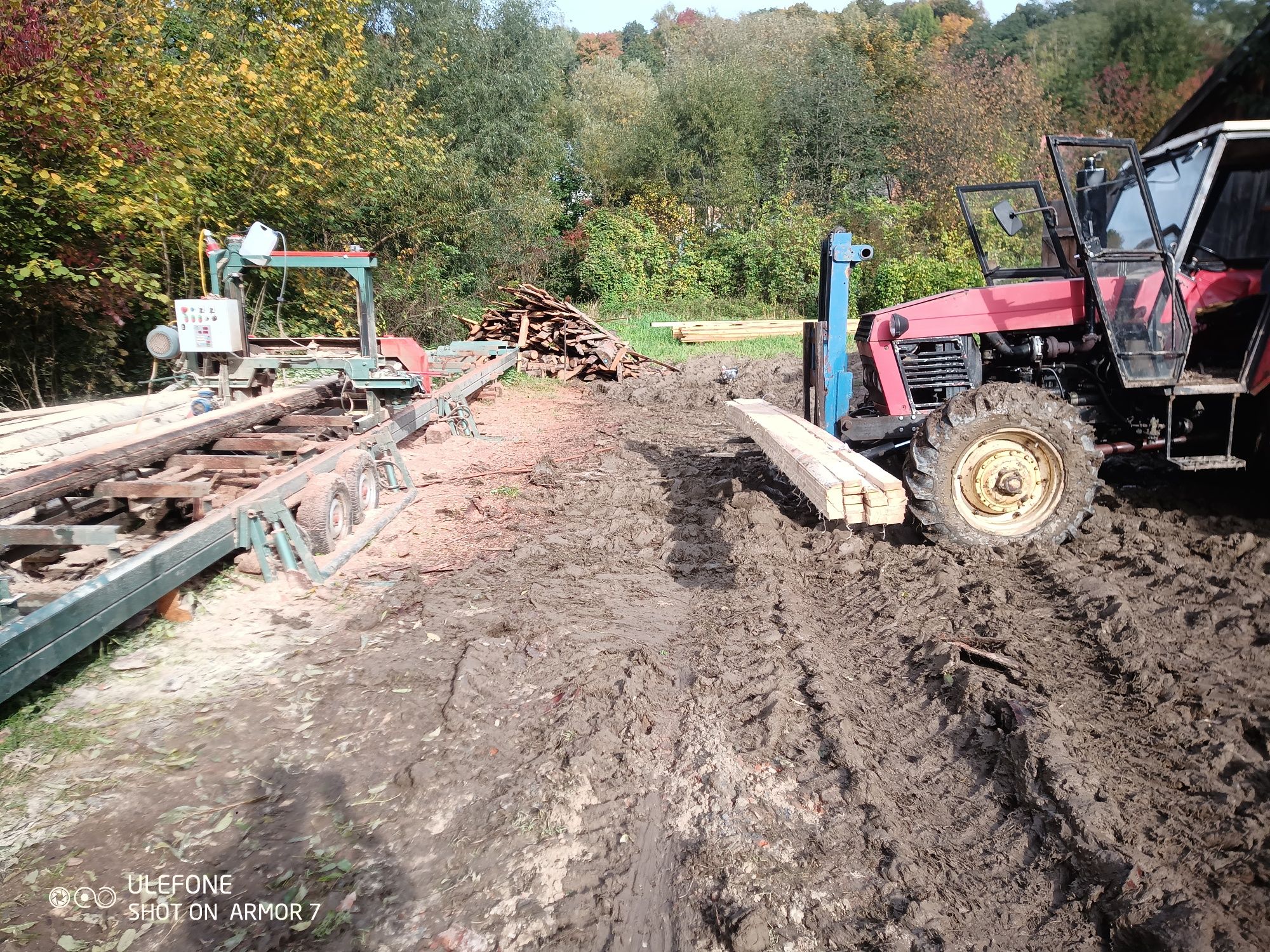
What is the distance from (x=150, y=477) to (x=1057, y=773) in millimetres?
5581

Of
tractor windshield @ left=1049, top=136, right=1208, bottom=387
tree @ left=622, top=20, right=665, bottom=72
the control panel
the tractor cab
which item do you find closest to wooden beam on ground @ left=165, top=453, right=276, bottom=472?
the control panel

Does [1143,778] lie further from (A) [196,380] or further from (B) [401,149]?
(B) [401,149]

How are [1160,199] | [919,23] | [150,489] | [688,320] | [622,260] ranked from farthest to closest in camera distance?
[919,23] → [622,260] → [688,320] → [1160,199] → [150,489]

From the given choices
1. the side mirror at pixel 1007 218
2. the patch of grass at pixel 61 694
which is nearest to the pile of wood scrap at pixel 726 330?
the side mirror at pixel 1007 218

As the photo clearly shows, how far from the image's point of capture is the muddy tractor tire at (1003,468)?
211 inches

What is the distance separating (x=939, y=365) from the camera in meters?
6.25

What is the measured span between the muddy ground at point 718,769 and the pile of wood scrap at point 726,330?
12.7 metres

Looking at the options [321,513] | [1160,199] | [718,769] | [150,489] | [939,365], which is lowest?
[718,769]

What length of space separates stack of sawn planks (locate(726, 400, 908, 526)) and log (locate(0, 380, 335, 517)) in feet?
13.3

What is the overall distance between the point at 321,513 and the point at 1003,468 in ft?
14.6

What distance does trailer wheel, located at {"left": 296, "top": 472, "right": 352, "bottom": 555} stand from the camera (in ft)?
18.0

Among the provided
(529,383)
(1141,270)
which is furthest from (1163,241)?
(529,383)

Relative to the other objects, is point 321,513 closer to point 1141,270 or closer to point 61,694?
point 61,694

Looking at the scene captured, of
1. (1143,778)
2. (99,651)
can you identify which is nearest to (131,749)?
Result: (99,651)
